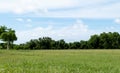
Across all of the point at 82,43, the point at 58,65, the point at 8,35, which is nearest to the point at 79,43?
the point at 82,43

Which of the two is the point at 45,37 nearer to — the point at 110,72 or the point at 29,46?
the point at 29,46

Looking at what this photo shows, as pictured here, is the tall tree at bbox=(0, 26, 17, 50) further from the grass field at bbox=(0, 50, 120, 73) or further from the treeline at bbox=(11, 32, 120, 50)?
the grass field at bbox=(0, 50, 120, 73)

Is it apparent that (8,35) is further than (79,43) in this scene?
No

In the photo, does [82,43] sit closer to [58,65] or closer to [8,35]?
[8,35]

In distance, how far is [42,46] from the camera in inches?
3883

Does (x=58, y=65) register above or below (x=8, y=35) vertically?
below

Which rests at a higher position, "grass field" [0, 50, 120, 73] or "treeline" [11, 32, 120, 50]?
"treeline" [11, 32, 120, 50]

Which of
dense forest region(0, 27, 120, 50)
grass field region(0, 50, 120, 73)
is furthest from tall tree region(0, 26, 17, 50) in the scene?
grass field region(0, 50, 120, 73)

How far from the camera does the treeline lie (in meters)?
97.7

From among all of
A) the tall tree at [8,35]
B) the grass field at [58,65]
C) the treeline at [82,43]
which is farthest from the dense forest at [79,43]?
the grass field at [58,65]

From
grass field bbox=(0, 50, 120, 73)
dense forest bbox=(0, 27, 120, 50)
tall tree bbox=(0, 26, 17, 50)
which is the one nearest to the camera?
grass field bbox=(0, 50, 120, 73)

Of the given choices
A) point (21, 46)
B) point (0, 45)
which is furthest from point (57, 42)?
point (0, 45)

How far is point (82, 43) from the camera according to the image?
10162 cm

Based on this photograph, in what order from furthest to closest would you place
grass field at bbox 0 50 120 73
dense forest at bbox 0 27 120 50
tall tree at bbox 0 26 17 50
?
dense forest at bbox 0 27 120 50
tall tree at bbox 0 26 17 50
grass field at bbox 0 50 120 73
